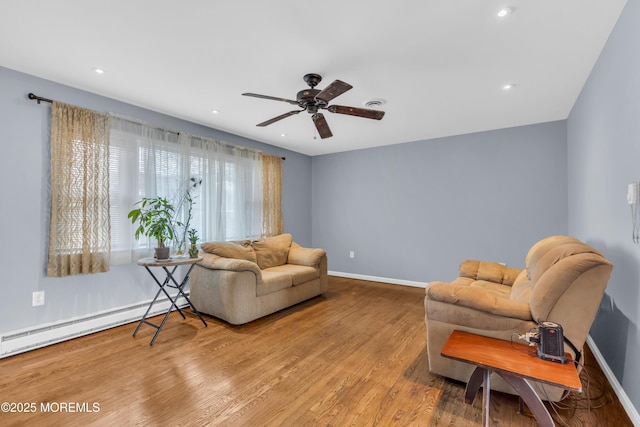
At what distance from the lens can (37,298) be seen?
275 cm

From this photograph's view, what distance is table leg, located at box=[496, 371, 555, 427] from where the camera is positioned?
1.49 m

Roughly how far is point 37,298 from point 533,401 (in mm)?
3913

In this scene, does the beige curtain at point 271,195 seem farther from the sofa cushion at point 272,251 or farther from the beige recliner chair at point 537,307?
the beige recliner chair at point 537,307

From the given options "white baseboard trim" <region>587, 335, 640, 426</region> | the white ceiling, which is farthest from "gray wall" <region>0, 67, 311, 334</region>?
"white baseboard trim" <region>587, 335, 640, 426</region>

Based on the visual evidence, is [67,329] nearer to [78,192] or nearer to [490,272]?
[78,192]

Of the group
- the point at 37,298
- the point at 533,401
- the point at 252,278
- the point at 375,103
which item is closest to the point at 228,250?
the point at 252,278

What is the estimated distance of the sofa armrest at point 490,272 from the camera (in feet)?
10.5

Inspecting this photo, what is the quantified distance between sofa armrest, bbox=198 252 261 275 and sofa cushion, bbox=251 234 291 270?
759 millimetres

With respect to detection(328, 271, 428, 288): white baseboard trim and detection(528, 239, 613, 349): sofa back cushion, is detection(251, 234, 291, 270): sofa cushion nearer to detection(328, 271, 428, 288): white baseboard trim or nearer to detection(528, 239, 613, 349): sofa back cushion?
detection(328, 271, 428, 288): white baseboard trim

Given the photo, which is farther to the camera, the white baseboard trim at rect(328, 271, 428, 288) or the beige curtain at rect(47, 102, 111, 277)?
the white baseboard trim at rect(328, 271, 428, 288)

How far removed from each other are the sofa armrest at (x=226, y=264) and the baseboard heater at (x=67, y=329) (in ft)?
2.76

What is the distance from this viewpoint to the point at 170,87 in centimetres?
298

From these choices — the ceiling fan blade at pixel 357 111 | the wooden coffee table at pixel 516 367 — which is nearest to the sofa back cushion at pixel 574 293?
the wooden coffee table at pixel 516 367

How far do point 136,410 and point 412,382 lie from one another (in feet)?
6.06
